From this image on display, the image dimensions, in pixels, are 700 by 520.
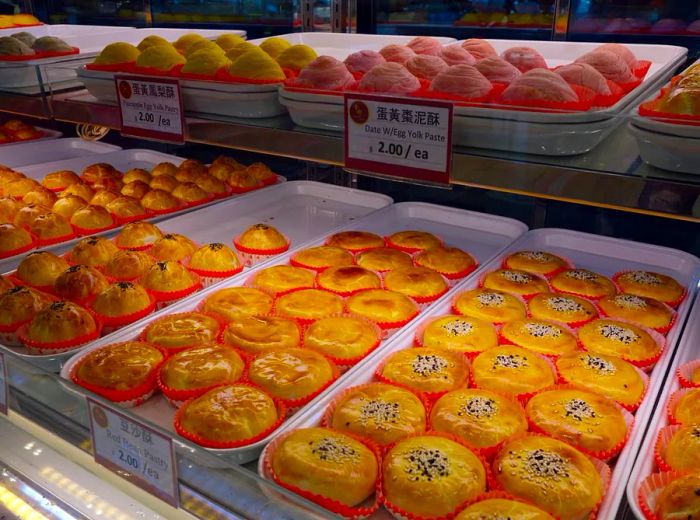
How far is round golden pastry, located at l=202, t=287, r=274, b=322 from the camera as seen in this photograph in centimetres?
186

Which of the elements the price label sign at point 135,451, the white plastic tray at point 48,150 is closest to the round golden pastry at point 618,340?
the price label sign at point 135,451

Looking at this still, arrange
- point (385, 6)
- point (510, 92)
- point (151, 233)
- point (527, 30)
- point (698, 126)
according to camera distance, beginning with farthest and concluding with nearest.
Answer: point (385, 6) < point (527, 30) < point (151, 233) < point (510, 92) < point (698, 126)

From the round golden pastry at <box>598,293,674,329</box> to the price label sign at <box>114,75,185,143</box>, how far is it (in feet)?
4.37

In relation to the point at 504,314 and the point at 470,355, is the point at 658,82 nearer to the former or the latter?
the point at 504,314

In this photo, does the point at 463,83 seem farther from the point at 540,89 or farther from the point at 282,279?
the point at 282,279

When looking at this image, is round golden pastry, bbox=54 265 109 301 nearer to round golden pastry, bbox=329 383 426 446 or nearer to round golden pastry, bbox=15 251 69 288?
round golden pastry, bbox=15 251 69 288

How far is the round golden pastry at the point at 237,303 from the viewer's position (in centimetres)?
186

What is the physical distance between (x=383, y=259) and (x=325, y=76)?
75cm

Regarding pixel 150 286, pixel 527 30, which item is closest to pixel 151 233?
pixel 150 286

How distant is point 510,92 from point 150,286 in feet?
4.03

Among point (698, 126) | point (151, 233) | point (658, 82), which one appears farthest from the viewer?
point (151, 233)

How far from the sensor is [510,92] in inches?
55.8

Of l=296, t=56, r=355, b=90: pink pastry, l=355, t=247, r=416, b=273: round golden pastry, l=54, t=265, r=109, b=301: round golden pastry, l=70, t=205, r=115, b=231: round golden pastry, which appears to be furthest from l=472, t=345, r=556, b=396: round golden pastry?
l=70, t=205, r=115, b=231: round golden pastry

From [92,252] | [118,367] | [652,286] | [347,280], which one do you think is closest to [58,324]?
[118,367]
